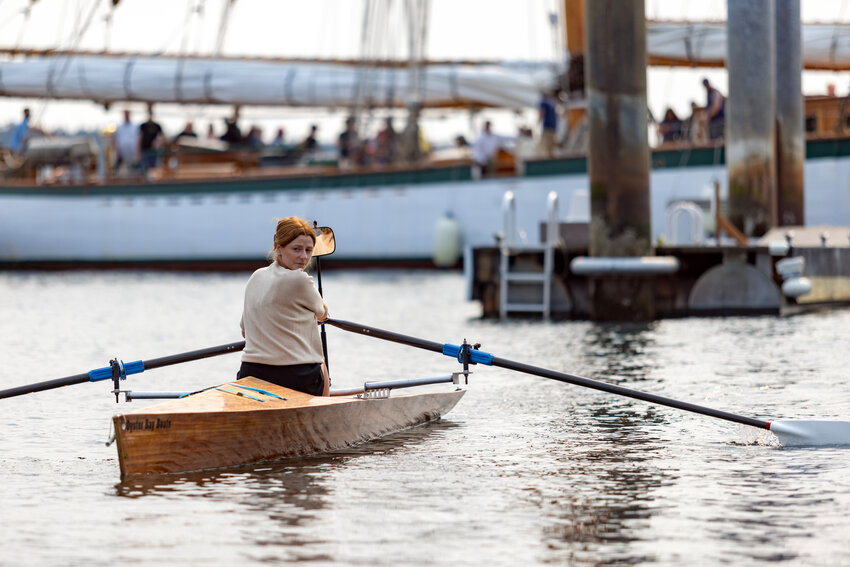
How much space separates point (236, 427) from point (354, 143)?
32.4 meters

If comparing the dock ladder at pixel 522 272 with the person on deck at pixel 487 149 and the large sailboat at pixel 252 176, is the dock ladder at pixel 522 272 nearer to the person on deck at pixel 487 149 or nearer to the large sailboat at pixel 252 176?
the large sailboat at pixel 252 176

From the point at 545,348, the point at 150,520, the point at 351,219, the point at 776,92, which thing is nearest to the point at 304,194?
the point at 351,219

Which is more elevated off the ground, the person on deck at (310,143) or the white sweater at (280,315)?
the person on deck at (310,143)

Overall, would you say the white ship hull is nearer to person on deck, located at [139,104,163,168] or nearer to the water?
person on deck, located at [139,104,163,168]

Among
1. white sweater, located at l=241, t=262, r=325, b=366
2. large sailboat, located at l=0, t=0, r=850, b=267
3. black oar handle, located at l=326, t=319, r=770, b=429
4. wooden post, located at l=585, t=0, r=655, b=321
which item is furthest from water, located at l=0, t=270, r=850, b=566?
large sailboat, located at l=0, t=0, r=850, b=267

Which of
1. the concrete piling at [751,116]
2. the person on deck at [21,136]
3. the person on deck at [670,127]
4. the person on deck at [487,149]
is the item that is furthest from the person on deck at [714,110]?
the person on deck at [21,136]

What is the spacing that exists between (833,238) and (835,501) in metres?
16.6

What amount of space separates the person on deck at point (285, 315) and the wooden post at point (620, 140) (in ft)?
34.5

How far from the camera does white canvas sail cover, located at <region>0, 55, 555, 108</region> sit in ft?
134

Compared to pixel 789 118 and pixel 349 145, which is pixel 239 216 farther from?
pixel 789 118

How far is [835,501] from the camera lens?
321 inches

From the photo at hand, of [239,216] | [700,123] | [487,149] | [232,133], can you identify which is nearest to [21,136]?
[232,133]

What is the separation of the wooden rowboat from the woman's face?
30.9 inches

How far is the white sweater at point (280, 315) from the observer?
31.7 ft
